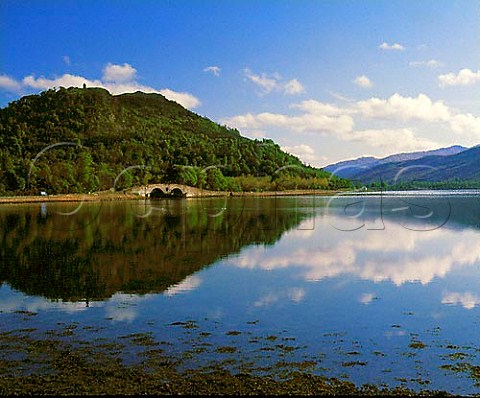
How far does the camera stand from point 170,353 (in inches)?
411

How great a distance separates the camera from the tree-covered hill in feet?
337

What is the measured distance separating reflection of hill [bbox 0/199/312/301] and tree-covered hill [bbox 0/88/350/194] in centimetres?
6227

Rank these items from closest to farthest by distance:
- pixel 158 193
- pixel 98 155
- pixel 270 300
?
pixel 270 300 < pixel 158 193 < pixel 98 155

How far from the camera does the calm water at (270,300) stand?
10.3 metres

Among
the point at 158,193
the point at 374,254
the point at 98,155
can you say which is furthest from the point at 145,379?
the point at 98,155

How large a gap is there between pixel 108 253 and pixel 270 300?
39.6 ft

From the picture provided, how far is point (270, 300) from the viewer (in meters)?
15.9

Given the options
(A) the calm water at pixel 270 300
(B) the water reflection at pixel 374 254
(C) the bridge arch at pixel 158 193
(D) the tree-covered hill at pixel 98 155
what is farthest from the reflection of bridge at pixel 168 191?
(A) the calm water at pixel 270 300

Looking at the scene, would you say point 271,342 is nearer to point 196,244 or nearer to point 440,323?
point 440,323

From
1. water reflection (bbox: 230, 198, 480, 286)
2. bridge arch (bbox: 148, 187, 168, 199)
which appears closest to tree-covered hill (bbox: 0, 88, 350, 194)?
bridge arch (bbox: 148, 187, 168, 199)

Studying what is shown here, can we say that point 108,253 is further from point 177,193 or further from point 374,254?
point 177,193

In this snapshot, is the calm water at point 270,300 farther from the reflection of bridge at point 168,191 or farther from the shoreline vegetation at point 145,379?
the reflection of bridge at point 168,191

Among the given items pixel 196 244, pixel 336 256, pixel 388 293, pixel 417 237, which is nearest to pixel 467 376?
pixel 388 293

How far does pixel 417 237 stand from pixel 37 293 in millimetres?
24581
